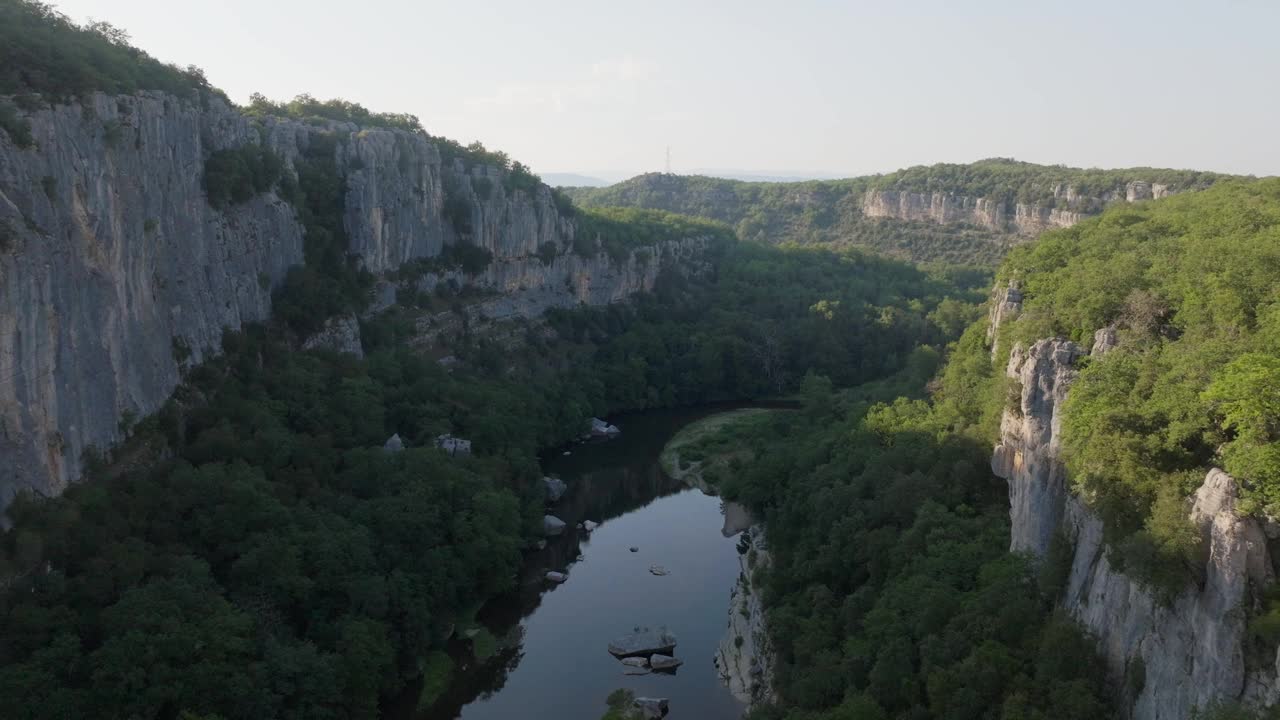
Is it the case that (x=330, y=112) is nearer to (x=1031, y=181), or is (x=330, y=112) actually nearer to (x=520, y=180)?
(x=520, y=180)

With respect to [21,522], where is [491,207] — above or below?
above

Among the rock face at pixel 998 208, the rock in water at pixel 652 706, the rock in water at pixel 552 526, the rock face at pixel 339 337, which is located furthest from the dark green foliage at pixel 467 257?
the rock face at pixel 998 208

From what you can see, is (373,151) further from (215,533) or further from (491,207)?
(215,533)

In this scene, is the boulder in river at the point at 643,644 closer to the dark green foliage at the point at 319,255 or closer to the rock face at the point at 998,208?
the dark green foliage at the point at 319,255

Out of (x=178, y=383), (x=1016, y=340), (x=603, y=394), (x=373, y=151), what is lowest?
(x=603, y=394)

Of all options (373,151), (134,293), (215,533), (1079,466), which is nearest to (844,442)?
(1079,466)

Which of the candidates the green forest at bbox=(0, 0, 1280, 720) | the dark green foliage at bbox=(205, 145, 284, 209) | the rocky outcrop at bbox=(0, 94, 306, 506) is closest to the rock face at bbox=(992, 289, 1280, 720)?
the green forest at bbox=(0, 0, 1280, 720)

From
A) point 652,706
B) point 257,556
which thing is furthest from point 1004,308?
point 257,556

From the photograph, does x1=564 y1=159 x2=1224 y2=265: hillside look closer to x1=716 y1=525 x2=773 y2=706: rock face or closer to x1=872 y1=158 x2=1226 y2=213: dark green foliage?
x1=872 y1=158 x2=1226 y2=213: dark green foliage

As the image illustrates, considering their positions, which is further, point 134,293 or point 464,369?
point 464,369
